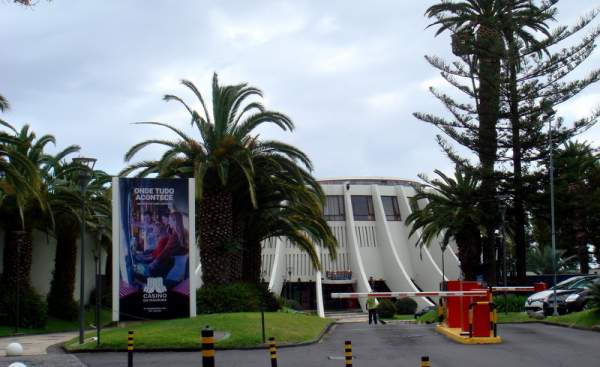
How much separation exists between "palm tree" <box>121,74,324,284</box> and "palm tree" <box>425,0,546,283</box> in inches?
555

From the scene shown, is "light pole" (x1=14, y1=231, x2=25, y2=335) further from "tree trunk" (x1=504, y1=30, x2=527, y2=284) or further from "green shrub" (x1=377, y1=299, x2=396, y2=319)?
"green shrub" (x1=377, y1=299, x2=396, y2=319)

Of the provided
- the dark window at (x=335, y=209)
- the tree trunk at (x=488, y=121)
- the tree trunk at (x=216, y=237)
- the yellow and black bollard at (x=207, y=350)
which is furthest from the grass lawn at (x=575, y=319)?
the dark window at (x=335, y=209)

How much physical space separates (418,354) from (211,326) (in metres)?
5.90

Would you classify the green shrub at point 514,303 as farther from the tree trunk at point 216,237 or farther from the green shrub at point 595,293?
the tree trunk at point 216,237

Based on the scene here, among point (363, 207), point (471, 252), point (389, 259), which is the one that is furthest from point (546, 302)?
point (363, 207)

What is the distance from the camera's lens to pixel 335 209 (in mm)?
67938

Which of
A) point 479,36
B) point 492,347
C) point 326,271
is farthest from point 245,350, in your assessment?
point 326,271

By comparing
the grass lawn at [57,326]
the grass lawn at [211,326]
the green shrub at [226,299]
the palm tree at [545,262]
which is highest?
the palm tree at [545,262]

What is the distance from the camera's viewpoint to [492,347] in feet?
51.5

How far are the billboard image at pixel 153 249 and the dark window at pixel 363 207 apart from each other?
47367mm

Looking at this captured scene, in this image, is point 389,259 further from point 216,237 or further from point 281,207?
point 216,237

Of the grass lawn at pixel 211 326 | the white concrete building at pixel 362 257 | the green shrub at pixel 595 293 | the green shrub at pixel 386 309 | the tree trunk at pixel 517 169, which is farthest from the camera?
the white concrete building at pixel 362 257

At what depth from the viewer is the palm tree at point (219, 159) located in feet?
83.3

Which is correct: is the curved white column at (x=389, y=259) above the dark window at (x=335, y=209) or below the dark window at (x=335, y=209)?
below
